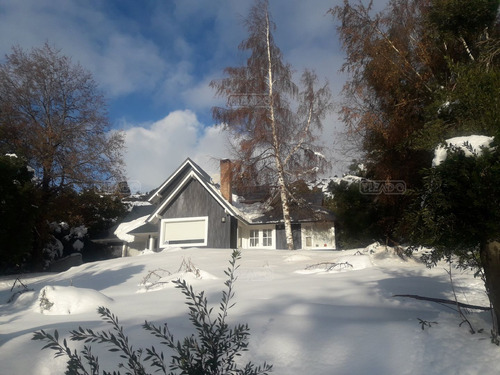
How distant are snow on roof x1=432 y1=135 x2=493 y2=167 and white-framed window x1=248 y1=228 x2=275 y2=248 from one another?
696 inches

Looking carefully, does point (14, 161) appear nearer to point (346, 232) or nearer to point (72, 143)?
point (72, 143)

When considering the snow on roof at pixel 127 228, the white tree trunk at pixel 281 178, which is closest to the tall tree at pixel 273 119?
the white tree trunk at pixel 281 178

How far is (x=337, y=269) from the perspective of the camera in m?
8.86

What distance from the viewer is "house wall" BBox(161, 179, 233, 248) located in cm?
1942

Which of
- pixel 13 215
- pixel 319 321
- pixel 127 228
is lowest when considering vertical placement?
pixel 319 321

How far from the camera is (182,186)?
20.5m

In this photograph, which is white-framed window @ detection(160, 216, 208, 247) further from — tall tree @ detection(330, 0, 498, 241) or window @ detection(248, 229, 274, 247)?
tall tree @ detection(330, 0, 498, 241)

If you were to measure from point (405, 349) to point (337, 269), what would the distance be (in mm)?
5650

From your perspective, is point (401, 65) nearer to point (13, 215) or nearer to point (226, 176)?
point (226, 176)

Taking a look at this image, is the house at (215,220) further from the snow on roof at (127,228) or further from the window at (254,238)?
the snow on roof at (127,228)

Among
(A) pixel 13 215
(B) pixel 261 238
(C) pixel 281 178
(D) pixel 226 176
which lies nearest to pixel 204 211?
(D) pixel 226 176

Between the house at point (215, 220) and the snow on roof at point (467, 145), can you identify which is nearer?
the snow on roof at point (467, 145)

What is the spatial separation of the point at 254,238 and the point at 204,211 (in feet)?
12.0

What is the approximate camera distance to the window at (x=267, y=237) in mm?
21173
